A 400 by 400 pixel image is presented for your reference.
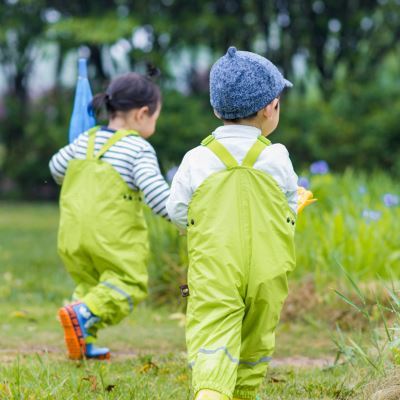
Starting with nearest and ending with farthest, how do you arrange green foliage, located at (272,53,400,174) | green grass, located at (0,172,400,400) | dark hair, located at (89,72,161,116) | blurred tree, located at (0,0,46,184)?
green grass, located at (0,172,400,400)
dark hair, located at (89,72,161,116)
green foliage, located at (272,53,400,174)
blurred tree, located at (0,0,46,184)

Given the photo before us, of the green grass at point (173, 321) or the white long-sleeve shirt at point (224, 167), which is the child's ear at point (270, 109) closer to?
the white long-sleeve shirt at point (224, 167)

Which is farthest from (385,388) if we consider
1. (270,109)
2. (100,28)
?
(100,28)

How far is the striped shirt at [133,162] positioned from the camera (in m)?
3.96

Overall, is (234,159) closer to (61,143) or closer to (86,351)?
(86,351)

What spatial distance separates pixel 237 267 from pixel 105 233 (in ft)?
4.65

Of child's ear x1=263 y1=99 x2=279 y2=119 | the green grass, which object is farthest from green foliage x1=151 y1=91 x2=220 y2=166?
child's ear x1=263 y1=99 x2=279 y2=119

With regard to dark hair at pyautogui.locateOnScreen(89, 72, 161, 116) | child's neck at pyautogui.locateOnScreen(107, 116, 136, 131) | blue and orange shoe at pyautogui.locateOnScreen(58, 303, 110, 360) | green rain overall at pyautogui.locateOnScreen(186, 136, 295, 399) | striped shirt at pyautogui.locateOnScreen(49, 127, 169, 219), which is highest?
dark hair at pyautogui.locateOnScreen(89, 72, 161, 116)

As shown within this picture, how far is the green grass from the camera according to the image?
3.42 m

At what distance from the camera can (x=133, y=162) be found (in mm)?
4152

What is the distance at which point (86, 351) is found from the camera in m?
4.34

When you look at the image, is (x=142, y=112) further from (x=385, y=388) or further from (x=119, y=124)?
(x=385, y=388)

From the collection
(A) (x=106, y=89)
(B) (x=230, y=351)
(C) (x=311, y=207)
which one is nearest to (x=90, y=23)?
(C) (x=311, y=207)

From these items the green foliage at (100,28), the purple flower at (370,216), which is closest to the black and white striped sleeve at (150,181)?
the purple flower at (370,216)

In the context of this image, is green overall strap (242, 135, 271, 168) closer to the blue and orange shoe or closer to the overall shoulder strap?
the overall shoulder strap
